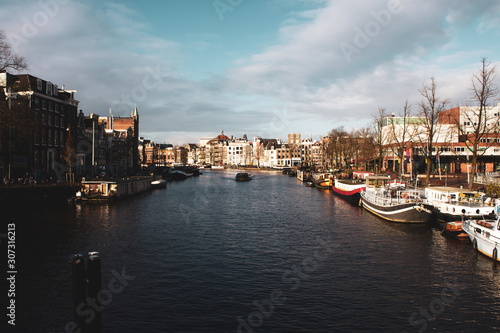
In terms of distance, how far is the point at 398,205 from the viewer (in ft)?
139

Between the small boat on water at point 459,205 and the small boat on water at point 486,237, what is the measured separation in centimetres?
432

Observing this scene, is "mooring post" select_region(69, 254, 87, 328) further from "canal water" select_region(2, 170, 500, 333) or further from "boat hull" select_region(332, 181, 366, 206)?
"boat hull" select_region(332, 181, 366, 206)

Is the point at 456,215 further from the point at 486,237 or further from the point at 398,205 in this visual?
the point at 486,237

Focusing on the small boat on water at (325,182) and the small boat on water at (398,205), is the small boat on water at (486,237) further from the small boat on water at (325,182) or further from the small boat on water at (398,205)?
the small boat on water at (325,182)

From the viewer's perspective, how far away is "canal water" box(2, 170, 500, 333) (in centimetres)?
1817

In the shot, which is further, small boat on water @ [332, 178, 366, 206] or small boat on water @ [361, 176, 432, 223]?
small boat on water @ [332, 178, 366, 206]

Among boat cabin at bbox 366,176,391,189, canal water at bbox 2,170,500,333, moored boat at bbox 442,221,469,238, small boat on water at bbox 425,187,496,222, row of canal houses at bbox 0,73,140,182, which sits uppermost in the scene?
row of canal houses at bbox 0,73,140,182

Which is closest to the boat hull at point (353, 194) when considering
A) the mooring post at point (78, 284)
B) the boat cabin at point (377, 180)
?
the boat cabin at point (377, 180)

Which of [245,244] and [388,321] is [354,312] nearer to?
[388,321]

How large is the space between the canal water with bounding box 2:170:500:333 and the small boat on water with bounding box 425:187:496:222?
95.3 inches

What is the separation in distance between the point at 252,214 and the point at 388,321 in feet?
107

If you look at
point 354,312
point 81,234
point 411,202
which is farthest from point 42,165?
point 354,312

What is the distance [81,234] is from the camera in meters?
35.7

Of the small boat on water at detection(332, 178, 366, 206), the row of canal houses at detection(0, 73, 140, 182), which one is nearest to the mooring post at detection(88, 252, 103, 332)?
the row of canal houses at detection(0, 73, 140, 182)
